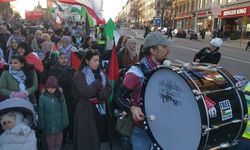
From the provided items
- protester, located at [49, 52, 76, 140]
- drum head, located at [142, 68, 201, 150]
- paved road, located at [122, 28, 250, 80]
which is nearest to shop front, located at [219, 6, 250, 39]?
paved road, located at [122, 28, 250, 80]

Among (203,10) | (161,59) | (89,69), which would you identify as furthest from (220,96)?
Result: (203,10)

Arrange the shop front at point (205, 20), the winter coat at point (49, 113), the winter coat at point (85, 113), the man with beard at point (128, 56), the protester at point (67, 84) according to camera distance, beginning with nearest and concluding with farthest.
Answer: the winter coat at point (85, 113), the winter coat at point (49, 113), the protester at point (67, 84), the man with beard at point (128, 56), the shop front at point (205, 20)

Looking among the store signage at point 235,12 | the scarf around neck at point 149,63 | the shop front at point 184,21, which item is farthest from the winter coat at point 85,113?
the shop front at point 184,21

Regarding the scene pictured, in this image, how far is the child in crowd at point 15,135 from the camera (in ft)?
11.4

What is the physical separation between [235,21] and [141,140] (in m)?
44.3

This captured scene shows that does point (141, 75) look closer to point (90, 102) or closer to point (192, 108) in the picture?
point (192, 108)

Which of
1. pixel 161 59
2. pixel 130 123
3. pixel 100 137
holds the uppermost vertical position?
pixel 161 59

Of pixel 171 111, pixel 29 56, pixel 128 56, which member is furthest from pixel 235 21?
pixel 171 111

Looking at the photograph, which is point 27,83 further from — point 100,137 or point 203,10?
point 203,10

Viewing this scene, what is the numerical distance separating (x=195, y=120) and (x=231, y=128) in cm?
46

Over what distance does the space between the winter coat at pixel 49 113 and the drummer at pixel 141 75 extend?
1692mm

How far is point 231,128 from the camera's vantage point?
2.65 m

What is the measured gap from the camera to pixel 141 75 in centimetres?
295

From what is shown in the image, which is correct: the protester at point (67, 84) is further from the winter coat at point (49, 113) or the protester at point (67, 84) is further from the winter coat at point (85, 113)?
the winter coat at point (85, 113)
